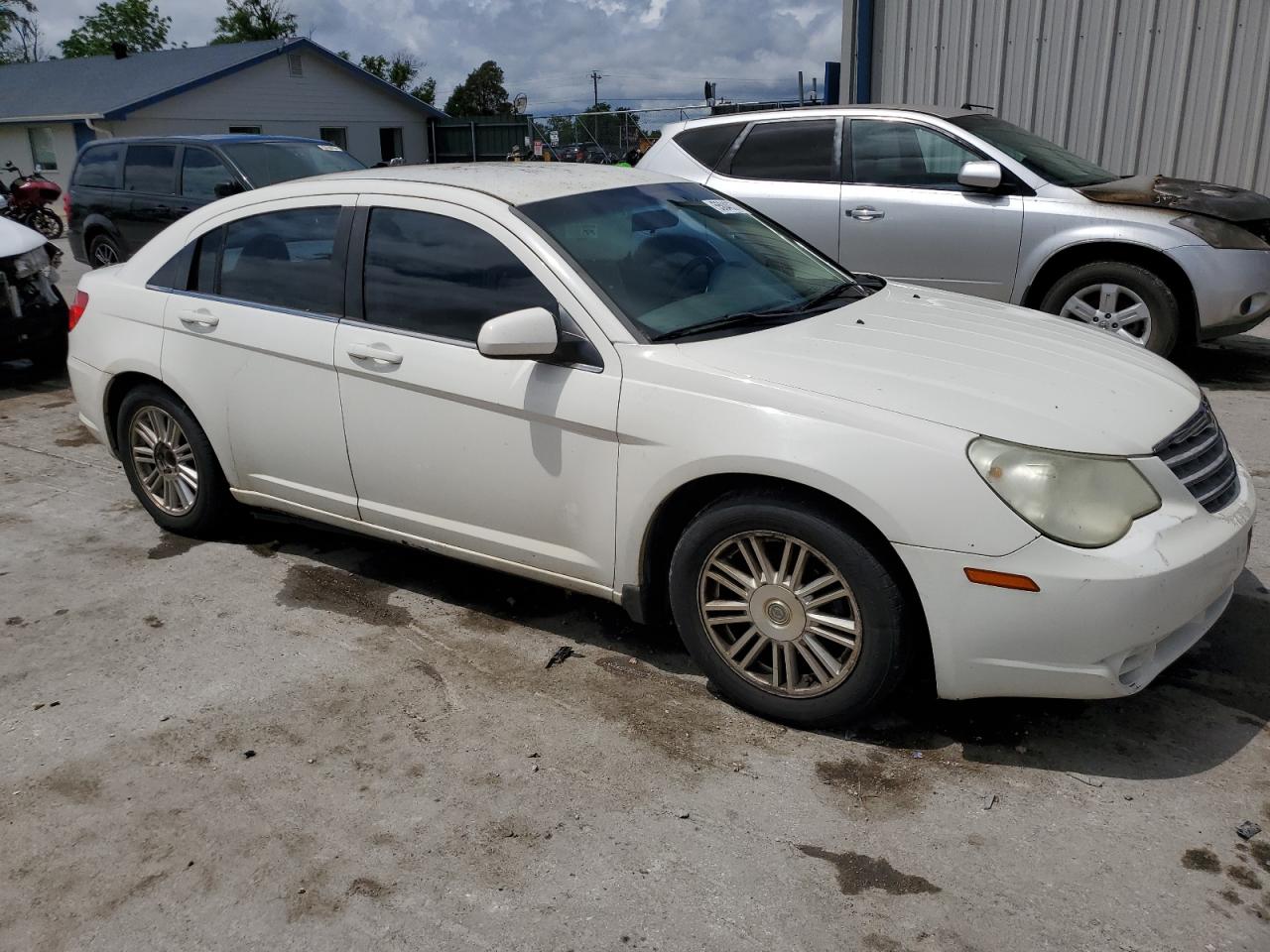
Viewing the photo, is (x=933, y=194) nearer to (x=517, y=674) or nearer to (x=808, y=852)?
(x=517, y=674)

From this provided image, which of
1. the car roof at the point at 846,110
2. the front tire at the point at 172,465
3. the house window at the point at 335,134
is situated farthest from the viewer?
the house window at the point at 335,134

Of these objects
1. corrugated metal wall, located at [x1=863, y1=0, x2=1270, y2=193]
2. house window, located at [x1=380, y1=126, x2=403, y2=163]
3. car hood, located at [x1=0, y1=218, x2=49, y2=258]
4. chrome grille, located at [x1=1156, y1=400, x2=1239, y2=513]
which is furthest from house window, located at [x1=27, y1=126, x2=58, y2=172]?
chrome grille, located at [x1=1156, y1=400, x2=1239, y2=513]

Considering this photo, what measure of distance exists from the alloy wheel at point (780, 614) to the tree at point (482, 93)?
208 ft

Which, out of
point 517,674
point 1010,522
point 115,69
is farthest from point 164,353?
point 115,69

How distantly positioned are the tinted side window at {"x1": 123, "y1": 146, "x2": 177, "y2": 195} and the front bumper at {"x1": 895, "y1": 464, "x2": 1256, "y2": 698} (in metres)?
11.2

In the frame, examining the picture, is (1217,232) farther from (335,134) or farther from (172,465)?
(335,134)

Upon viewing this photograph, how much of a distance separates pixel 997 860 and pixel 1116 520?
0.94 m

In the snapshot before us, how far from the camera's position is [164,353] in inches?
190

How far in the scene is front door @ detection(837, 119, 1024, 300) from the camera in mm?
7480

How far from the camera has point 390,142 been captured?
129ft

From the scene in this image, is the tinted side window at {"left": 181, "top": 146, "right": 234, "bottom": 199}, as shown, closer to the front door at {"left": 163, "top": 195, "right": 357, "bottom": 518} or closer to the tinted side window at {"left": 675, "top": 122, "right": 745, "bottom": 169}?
the tinted side window at {"left": 675, "top": 122, "right": 745, "bottom": 169}

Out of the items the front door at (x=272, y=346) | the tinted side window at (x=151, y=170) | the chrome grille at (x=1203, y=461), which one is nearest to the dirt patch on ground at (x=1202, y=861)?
the chrome grille at (x=1203, y=461)

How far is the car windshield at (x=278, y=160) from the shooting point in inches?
462

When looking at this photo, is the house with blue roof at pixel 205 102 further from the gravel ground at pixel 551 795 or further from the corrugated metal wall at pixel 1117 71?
the gravel ground at pixel 551 795
